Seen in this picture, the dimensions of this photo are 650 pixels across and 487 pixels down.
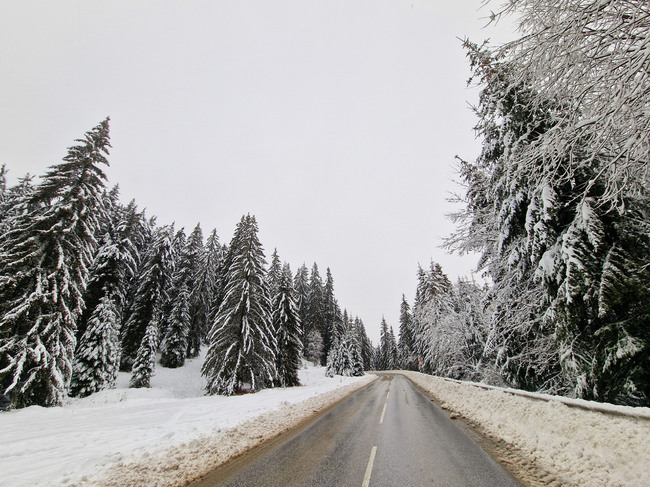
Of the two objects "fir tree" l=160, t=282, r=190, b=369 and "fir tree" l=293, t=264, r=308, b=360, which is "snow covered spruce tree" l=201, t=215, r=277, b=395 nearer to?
"fir tree" l=160, t=282, r=190, b=369

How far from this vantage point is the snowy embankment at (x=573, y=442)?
4246 mm

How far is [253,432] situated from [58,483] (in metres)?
4.74

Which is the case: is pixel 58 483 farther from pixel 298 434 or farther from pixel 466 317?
pixel 466 317

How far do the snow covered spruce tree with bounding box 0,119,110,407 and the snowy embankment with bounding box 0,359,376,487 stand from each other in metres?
1.63

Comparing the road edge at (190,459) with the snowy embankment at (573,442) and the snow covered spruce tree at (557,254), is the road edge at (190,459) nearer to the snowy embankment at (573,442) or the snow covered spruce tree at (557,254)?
the snowy embankment at (573,442)

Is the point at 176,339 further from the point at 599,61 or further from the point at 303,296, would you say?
the point at 599,61

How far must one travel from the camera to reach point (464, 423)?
30.8 ft

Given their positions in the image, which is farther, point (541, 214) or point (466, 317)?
point (466, 317)

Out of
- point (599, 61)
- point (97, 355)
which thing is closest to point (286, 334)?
point (97, 355)

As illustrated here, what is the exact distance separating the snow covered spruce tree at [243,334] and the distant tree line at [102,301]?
0.29ft

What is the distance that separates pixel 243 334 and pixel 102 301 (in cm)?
1164

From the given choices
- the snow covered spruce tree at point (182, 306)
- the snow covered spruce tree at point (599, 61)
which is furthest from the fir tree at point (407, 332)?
the snow covered spruce tree at point (599, 61)

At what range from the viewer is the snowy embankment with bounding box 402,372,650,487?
4.25 m

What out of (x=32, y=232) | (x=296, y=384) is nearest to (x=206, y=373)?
(x=296, y=384)
